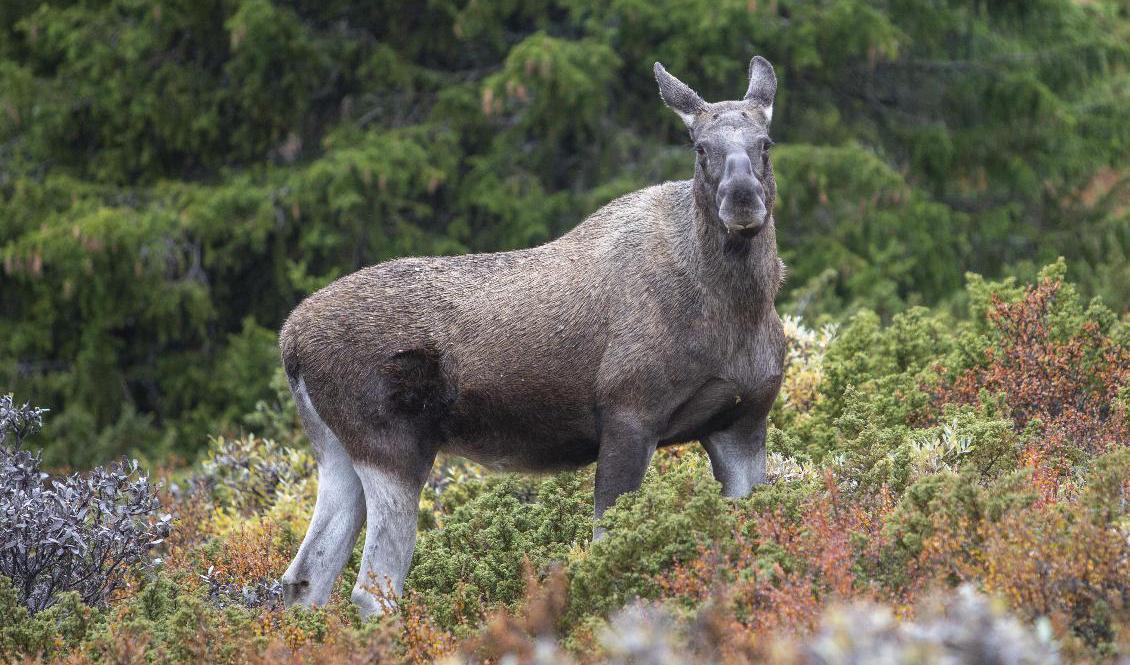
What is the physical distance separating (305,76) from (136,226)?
273 centimetres

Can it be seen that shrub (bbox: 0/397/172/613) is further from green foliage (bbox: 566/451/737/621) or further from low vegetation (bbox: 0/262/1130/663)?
green foliage (bbox: 566/451/737/621)

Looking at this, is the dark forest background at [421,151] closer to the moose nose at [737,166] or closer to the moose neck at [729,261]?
the moose neck at [729,261]

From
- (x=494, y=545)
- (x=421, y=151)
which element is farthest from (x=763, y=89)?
(x=421, y=151)

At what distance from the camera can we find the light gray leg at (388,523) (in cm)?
739

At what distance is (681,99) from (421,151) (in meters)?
8.89

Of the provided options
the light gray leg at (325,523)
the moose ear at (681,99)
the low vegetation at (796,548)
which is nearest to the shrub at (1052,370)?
the low vegetation at (796,548)

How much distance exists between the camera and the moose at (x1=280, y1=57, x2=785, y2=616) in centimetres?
689

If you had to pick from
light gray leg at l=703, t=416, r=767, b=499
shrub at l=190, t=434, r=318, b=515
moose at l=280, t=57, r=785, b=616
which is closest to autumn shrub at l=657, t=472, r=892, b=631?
light gray leg at l=703, t=416, r=767, b=499

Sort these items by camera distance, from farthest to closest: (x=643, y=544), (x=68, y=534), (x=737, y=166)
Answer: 1. (x=68, y=534)
2. (x=737, y=166)
3. (x=643, y=544)

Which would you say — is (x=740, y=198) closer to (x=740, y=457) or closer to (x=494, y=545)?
(x=740, y=457)

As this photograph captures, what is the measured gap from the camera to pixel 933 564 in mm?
5887

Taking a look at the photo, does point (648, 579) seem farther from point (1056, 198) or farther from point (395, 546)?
point (1056, 198)

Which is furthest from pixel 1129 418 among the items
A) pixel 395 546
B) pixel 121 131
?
pixel 121 131

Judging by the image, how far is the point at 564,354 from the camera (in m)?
7.20
